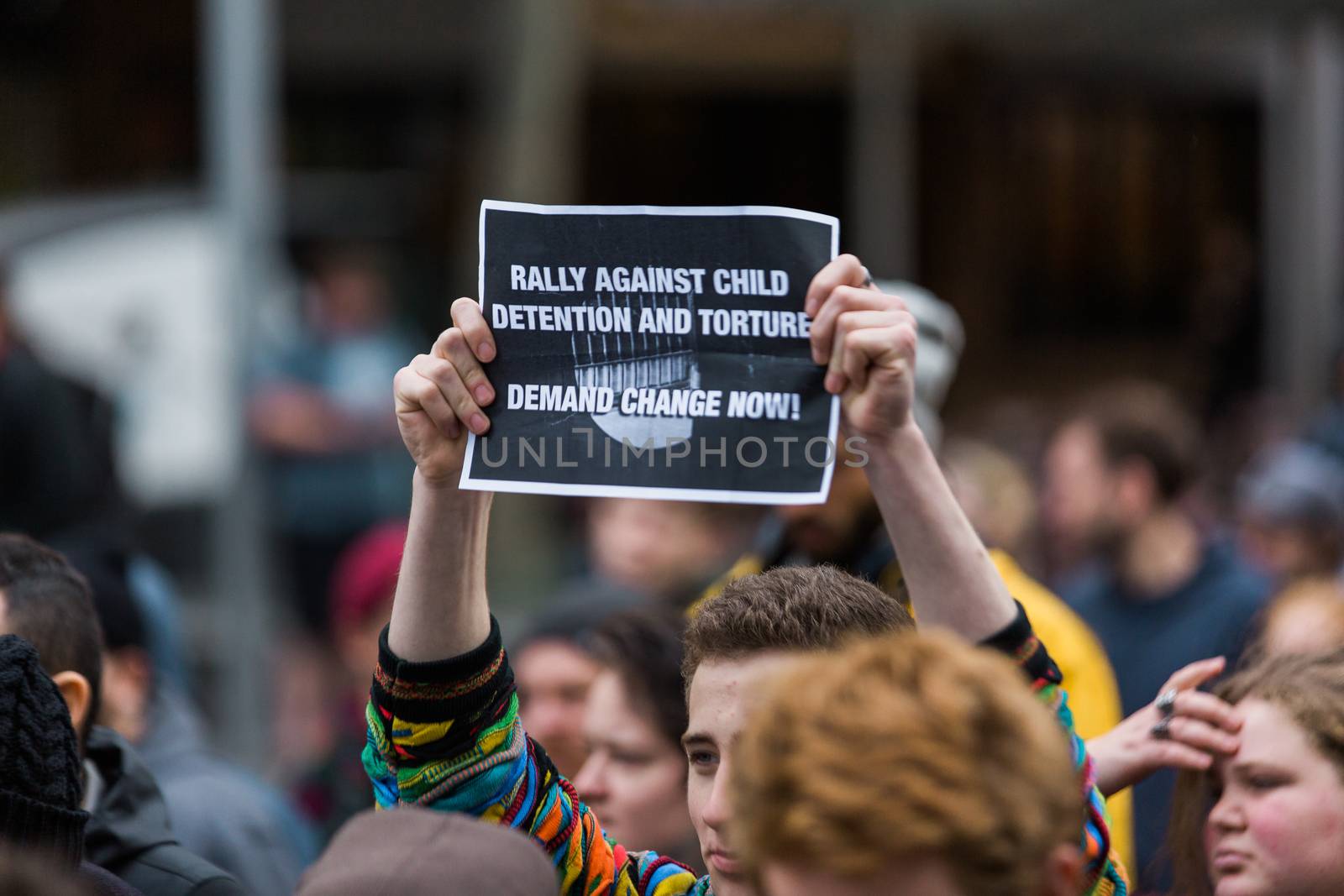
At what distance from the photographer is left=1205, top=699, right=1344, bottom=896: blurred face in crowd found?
230 centimetres

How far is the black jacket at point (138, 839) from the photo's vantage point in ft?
8.64

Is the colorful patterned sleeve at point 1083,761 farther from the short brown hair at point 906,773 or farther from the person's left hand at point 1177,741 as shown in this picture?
the short brown hair at point 906,773

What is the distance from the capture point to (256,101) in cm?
662

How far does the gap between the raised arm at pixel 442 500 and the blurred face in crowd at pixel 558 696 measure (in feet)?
4.95

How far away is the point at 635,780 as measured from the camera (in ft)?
10.5

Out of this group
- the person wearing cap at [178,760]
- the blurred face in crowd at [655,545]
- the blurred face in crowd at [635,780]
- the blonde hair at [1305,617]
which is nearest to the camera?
the blurred face in crowd at [635,780]

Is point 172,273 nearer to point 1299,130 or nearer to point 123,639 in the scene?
point 123,639

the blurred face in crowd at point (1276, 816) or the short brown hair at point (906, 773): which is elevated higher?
the short brown hair at point (906, 773)

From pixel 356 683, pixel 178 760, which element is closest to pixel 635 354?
pixel 178 760

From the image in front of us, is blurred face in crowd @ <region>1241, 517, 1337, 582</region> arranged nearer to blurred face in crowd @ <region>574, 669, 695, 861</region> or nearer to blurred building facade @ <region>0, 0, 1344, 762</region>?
blurred face in crowd @ <region>574, 669, 695, 861</region>

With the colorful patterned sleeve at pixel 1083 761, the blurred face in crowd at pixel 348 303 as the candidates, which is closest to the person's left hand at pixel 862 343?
the colorful patterned sleeve at pixel 1083 761

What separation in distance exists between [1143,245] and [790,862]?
12.7 meters

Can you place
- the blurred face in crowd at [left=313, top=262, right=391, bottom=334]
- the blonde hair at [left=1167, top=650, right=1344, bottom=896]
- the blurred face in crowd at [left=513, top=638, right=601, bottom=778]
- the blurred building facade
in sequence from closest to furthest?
the blonde hair at [left=1167, top=650, right=1344, bottom=896] → the blurred face in crowd at [left=513, top=638, right=601, bottom=778] → the blurred face in crowd at [left=313, top=262, right=391, bottom=334] → the blurred building facade

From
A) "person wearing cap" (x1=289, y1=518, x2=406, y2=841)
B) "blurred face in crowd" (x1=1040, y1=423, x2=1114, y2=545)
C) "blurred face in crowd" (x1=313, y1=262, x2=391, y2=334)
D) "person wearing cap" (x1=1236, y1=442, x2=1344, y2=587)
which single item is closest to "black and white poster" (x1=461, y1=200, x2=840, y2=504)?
"person wearing cap" (x1=289, y1=518, x2=406, y2=841)
